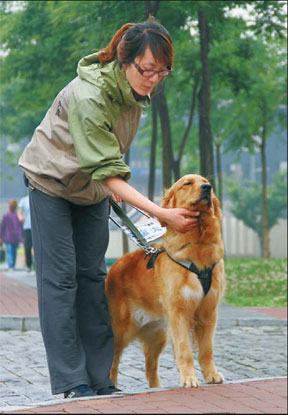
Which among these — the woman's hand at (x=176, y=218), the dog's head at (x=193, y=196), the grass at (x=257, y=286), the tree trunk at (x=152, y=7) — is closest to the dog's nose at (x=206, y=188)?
the dog's head at (x=193, y=196)

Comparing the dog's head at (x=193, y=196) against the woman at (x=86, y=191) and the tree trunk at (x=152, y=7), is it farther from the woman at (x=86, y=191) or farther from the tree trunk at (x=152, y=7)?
the tree trunk at (x=152, y=7)

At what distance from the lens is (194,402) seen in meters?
4.10

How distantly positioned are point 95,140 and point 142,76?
42cm

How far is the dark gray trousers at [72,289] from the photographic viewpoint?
463cm

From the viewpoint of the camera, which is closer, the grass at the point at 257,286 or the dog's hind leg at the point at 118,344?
the dog's hind leg at the point at 118,344

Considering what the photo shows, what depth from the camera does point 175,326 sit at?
505 cm

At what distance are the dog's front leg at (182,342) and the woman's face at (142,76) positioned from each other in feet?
4.59

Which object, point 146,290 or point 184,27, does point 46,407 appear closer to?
point 146,290

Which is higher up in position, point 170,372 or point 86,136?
point 86,136

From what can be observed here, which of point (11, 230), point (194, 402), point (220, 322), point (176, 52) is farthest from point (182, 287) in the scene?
point (11, 230)

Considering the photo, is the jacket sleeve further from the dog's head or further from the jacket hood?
the dog's head

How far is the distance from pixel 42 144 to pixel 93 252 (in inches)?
28.5

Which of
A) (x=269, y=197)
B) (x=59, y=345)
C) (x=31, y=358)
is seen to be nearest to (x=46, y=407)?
(x=59, y=345)

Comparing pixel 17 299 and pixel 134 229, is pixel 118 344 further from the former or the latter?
pixel 17 299
